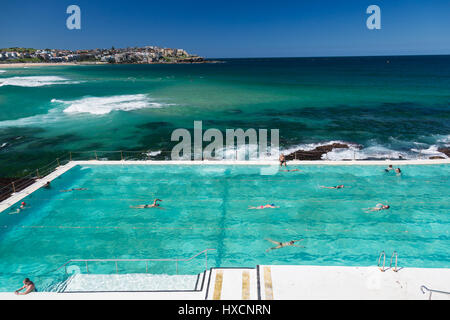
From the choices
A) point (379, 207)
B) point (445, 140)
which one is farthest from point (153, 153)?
point (445, 140)

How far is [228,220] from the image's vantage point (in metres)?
14.6

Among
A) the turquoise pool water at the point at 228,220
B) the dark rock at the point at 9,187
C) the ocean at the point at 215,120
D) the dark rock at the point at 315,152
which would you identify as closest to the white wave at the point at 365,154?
the ocean at the point at 215,120

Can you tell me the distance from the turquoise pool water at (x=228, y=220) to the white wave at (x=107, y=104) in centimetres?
2919

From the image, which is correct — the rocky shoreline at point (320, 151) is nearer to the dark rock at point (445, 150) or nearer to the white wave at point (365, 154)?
the dark rock at point (445, 150)

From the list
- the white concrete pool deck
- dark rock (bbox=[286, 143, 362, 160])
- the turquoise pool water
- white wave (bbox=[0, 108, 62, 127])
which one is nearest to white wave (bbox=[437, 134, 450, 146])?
dark rock (bbox=[286, 143, 362, 160])

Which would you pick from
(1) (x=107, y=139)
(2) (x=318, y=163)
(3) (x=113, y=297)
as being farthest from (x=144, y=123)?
(3) (x=113, y=297)

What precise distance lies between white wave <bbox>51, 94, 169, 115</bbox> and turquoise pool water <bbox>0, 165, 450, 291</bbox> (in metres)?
29.2

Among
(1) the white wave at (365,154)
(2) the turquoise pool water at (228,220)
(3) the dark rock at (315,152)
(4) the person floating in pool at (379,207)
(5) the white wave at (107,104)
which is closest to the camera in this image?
(2) the turquoise pool water at (228,220)

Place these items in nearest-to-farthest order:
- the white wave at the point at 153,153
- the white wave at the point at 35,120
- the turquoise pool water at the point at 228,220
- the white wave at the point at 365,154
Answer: the turquoise pool water at the point at 228,220 < the white wave at the point at 365,154 < the white wave at the point at 153,153 < the white wave at the point at 35,120

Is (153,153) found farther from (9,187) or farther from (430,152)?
(430,152)

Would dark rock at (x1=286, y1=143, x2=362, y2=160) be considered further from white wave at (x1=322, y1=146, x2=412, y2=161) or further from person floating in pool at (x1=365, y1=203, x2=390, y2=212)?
person floating in pool at (x1=365, y1=203, x2=390, y2=212)

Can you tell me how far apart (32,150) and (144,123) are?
13.3m

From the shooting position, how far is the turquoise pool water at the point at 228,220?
12.0 meters

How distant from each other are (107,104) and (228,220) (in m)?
43.2
